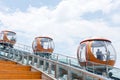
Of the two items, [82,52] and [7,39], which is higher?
[7,39]

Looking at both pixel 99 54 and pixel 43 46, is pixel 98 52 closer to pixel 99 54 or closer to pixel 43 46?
pixel 99 54

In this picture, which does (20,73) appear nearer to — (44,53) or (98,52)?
(98,52)

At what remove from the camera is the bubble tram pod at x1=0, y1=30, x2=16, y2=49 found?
856 inches

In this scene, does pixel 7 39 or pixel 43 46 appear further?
pixel 7 39

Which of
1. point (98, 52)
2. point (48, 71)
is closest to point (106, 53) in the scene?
point (98, 52)

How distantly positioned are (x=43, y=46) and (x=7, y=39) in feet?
12.4

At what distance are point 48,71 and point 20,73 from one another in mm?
1114

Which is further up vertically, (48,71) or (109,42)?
(109,42)

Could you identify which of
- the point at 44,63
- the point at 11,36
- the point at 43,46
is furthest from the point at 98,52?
the point at 11,36

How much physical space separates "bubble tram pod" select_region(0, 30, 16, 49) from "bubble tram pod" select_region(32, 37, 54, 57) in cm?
238

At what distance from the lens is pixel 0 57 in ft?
60.0

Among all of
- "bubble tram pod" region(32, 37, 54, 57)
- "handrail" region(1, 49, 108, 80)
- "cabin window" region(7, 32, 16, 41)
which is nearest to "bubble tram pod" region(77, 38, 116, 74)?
"handrail" region(1, 49, 108, 80)

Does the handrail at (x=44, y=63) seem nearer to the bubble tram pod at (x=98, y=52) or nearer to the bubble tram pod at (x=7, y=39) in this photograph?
the bubble tram pod at (x=98, y=52)

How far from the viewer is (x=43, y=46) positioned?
20062mm
